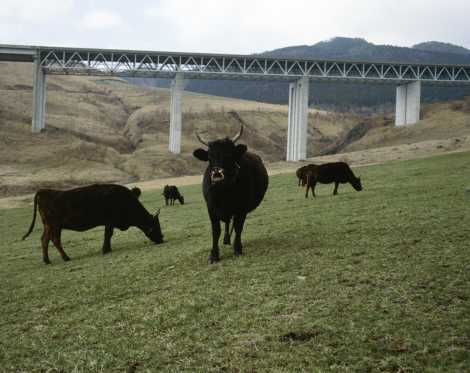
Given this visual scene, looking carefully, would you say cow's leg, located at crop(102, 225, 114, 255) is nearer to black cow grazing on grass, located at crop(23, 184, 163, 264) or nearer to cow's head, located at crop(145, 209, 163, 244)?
black cow grazing on grass, located at crop(23, 184, 163, 264)

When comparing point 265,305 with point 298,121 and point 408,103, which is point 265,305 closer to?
point 298,121

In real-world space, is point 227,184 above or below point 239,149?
below

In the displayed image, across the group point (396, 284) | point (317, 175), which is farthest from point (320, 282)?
point (317, 175)

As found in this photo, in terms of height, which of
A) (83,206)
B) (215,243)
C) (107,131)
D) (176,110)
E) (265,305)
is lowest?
(265,305)

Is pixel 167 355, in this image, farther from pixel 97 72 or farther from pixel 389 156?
pixel 97 72

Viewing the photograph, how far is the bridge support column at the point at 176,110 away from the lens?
6481cm

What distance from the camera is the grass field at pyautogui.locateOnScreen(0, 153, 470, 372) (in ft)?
15.4

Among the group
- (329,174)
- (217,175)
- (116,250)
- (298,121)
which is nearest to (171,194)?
(329,174)

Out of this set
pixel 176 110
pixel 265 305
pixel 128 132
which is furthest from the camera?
pixel 128 132

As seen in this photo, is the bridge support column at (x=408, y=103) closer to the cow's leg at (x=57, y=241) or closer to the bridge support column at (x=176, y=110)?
the bridge support column at (x=176, y=110)

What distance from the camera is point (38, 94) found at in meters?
63.3

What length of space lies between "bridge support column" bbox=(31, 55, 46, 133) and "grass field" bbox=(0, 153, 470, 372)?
183 ft

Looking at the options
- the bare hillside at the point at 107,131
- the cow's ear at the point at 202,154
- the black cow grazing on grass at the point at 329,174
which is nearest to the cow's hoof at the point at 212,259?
the cow's ear at the point at 202,154

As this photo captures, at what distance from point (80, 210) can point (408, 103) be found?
66.1m
